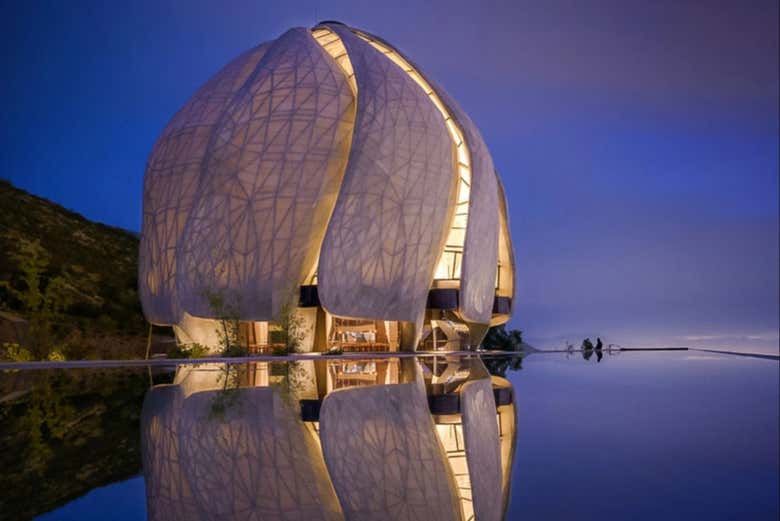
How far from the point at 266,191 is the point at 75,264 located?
33.7 meters

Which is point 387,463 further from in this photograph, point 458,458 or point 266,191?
point 266,191

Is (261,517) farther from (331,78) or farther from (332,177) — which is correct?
(331,78)

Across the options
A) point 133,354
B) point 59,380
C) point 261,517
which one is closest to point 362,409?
point 261,517

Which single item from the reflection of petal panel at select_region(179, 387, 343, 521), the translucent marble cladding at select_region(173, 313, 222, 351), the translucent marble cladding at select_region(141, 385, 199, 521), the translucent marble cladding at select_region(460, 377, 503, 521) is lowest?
the translucent marble cladding at select_region(141, 385, 199, 521)

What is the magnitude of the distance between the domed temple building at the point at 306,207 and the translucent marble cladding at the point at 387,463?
74.8ft

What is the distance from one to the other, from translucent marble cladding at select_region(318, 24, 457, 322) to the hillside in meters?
17.1

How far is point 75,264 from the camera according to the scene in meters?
59.2

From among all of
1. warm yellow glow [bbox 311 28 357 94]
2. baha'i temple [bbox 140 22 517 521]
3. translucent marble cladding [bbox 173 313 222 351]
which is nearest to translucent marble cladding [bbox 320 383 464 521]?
baha'i temple [bbox 140 22 517 521]

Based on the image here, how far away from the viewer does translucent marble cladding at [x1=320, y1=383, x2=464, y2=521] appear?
4043 mm

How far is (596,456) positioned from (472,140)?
123ft

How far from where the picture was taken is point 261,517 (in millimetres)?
3887

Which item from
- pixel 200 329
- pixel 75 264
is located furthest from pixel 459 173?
pixel 75 264

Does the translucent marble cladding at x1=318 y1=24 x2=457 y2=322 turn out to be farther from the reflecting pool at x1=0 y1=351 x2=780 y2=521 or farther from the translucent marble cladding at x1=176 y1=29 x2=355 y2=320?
the reflecting pool at x1=0 y1=351 x2=780 y2=521

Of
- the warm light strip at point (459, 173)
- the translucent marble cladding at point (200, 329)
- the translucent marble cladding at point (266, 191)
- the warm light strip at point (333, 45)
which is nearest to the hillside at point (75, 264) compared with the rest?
the translucent marble cladding at point (200, 329)
